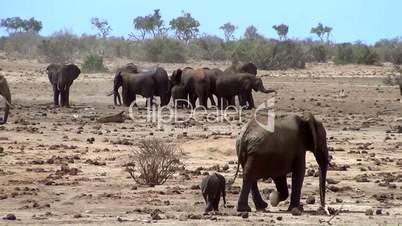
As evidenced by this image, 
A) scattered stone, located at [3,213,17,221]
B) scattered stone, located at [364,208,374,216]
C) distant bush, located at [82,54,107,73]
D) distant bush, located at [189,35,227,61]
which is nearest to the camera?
scattered stone, located at [3,213,17,221]

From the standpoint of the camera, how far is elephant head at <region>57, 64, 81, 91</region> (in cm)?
3259

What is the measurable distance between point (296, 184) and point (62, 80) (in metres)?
21.4

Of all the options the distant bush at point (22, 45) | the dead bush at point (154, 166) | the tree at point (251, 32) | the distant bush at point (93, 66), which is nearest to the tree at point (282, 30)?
the tree at point (251, 32)

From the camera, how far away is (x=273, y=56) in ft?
181

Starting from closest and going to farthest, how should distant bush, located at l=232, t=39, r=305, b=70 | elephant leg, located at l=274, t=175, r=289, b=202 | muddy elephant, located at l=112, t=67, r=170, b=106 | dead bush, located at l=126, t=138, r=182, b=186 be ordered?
elephant leg, located at l=274, t=175, r=289, b=202 → dead bush, located at l=126, t=138, r=182, b=186 → muddy elephant, located at l=112, t=67, r=170, b=106 → distant bush, located at l=232, t=39, r=305, b=70

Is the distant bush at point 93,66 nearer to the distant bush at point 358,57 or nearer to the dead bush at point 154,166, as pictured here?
the distant bush at point 358,57

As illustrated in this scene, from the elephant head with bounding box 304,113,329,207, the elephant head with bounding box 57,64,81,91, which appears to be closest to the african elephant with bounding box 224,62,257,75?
the elephant head with bounding box 57,64,81,91

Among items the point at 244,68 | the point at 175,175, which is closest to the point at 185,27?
the point at 244,68

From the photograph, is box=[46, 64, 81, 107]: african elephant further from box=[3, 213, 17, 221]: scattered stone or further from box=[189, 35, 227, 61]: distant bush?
box=[189, 35, 227, 61]: distant bush

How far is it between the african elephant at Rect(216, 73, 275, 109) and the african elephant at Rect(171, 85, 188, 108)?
3.73 feet

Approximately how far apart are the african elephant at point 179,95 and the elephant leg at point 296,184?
2059 cm

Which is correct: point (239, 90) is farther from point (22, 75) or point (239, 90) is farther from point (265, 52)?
point (265, 52)

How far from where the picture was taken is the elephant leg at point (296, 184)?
12.1 meters

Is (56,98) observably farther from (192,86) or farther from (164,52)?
(164,52)
